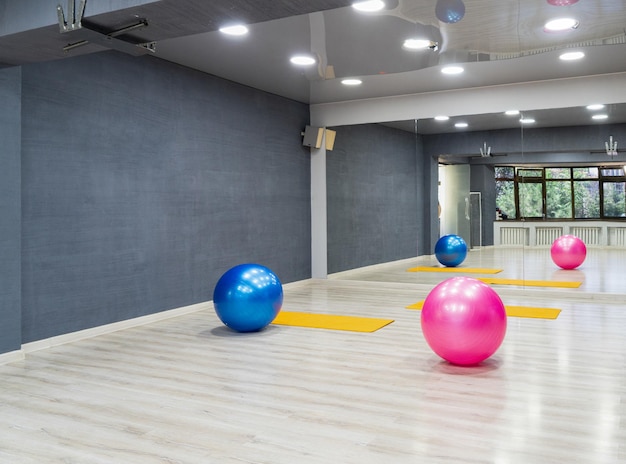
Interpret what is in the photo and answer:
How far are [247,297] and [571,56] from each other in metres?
4.05

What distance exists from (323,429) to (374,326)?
252 cm

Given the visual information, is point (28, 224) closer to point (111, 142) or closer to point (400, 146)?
point (111, 142)

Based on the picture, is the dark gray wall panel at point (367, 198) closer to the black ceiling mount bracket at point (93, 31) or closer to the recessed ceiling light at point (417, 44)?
the recessed ceiling light at point (417, 44)

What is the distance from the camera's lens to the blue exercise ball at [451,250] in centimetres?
764

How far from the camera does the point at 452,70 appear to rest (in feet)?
21.0

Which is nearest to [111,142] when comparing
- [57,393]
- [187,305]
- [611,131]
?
[187,305]

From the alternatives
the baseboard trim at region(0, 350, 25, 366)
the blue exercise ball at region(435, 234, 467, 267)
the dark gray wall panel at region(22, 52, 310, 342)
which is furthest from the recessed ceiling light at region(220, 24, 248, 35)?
the blue exercise ball at region(435, 234, 467, 267)

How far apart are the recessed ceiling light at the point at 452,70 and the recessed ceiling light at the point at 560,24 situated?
5.24ft

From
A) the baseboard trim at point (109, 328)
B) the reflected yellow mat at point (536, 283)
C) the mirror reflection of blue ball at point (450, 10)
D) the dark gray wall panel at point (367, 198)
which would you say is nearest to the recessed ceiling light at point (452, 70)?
the dark gray wall panel at point (367, 198)

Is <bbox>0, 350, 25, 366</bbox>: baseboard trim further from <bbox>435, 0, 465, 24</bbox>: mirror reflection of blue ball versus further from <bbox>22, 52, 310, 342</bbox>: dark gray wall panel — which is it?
<bbox>435, 0, 465, 24</bbox>: mirror reflection of blue ball

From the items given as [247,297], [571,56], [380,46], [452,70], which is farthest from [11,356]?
[571,56]

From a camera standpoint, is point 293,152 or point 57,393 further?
point 293,152

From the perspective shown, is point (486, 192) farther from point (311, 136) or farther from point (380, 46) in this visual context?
point (380, 46)

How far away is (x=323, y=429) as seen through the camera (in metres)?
2.78
